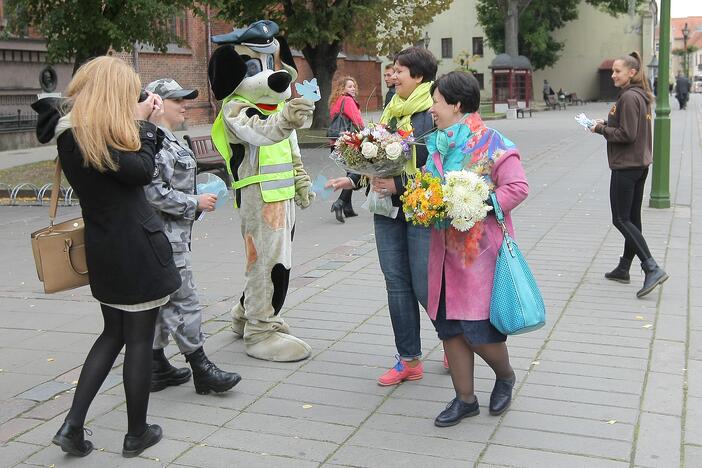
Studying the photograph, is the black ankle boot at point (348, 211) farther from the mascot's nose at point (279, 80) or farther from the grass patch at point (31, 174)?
the mascot's nose at point (279, 80)

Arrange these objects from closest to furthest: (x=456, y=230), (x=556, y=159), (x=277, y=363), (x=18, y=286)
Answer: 1. (x=456, y=230)
2. (x=277, y=363)
3. (x=18, y=286)
4. (x=556, y=159)

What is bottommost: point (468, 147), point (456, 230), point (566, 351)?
point (566, 351)

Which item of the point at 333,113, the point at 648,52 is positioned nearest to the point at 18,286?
the point at 333,113

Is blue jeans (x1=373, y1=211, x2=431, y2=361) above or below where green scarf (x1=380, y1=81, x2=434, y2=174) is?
below

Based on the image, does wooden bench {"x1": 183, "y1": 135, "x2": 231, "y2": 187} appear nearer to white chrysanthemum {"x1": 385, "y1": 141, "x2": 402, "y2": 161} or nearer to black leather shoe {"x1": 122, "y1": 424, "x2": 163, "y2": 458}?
white chrysanthemum {"x1": 385, "y1": 141, "x2": 402, "y2": 161}

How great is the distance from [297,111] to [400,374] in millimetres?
1627

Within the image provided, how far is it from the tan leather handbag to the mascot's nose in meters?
1.58

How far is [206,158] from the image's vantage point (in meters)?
14.4

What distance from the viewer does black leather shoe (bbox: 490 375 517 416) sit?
15.0ft

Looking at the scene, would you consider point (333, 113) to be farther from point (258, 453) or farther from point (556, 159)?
point (556, 159)

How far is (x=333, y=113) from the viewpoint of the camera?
1094cm

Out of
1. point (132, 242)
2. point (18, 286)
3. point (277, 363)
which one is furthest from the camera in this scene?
point (18, 286)

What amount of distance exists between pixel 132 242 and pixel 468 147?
1673mm

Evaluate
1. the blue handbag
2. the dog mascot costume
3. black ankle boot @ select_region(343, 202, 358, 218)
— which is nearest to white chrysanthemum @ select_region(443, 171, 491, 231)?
the blue handbag
